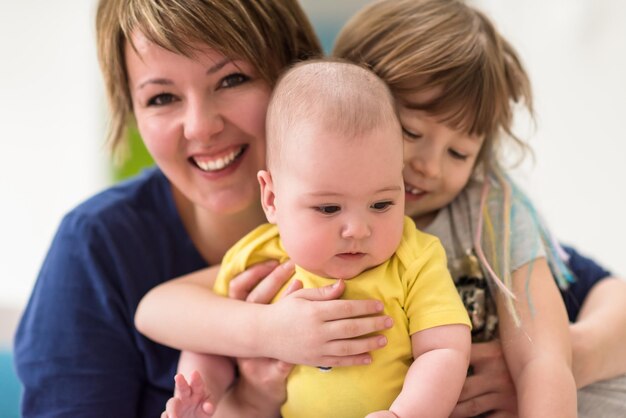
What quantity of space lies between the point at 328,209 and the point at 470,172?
444mm

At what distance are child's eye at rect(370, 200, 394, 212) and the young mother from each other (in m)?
0.16

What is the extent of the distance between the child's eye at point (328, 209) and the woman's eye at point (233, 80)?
360mm

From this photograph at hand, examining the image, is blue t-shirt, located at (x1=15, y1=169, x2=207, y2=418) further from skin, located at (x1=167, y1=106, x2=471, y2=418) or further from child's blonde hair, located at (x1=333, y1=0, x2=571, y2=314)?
child's blonde hair, located at (x1=333, y1=0, x2=571, y2=314)

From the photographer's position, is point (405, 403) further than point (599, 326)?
No

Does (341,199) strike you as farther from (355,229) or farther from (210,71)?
(210,71)

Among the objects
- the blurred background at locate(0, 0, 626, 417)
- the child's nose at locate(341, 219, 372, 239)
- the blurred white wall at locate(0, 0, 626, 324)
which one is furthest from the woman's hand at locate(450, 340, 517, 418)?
the blurred white wall at locate(0, 0, 626, 324)

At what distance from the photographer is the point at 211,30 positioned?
48.1 inches

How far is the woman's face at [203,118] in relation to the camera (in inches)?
49.0

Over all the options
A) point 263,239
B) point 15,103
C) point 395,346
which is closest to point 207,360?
point 263,239

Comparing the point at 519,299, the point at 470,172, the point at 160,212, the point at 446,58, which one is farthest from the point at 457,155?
the point at 160,212

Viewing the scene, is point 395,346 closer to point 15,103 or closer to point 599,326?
point 599,326

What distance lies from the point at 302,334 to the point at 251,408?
0.22 meters

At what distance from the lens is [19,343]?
1.40m

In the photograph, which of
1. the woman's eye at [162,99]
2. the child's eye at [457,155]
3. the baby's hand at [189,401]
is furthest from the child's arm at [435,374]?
the woman's eye at [162,99]
